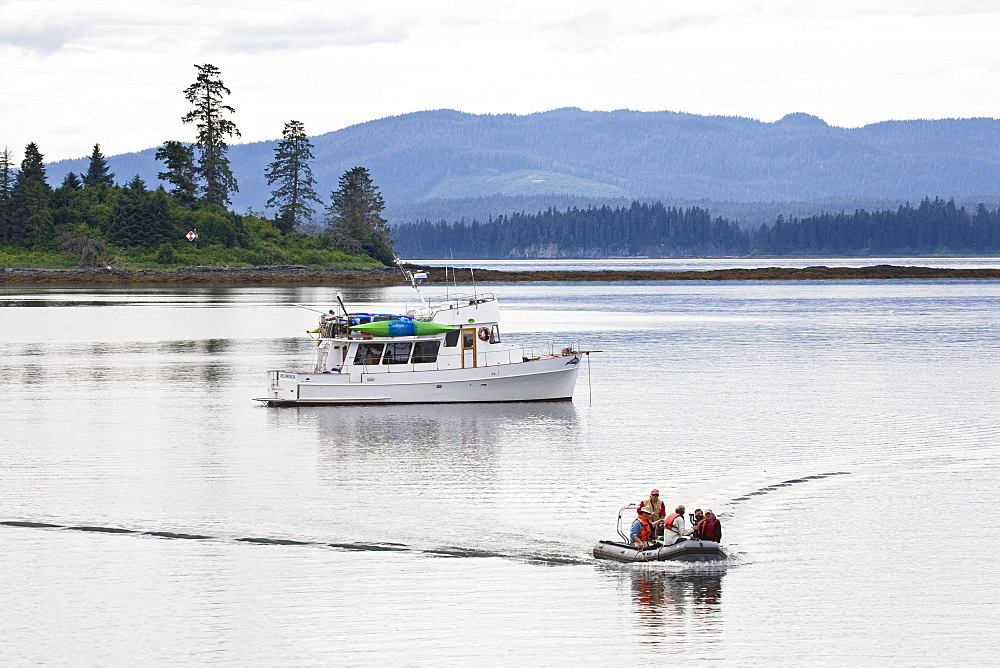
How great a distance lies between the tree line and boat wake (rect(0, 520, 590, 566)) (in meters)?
145

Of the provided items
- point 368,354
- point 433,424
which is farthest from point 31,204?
point 433,424

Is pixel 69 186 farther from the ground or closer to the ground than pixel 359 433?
farther from the ground

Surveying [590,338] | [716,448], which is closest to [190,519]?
[716,448]

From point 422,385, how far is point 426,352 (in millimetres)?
1306

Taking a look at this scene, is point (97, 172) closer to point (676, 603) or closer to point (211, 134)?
point (211, 134)

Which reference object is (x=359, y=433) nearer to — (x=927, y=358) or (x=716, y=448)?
(x=716, y=448)

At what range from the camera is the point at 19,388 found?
59.3 metres

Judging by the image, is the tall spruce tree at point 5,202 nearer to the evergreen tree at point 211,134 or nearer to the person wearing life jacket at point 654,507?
the evergreen tree at point 211,134

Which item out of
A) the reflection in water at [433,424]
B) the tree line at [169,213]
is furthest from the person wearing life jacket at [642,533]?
the tree line at [169,213]

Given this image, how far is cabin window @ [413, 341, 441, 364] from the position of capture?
1996 inches

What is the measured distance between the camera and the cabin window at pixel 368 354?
166 ft

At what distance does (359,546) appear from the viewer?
28.8 metres

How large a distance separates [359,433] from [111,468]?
937 cm

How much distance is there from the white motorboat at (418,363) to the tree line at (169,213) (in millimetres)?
125971
